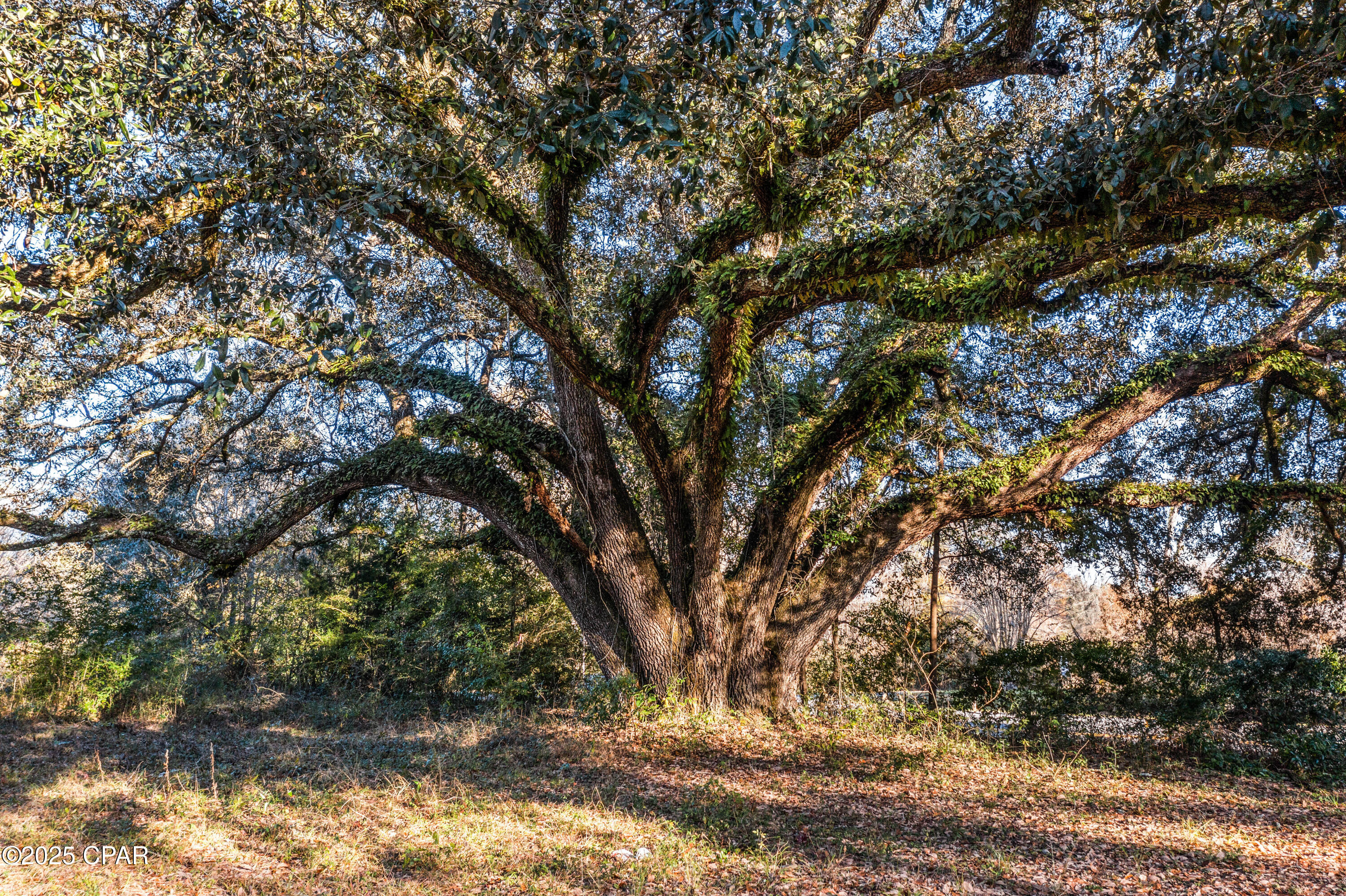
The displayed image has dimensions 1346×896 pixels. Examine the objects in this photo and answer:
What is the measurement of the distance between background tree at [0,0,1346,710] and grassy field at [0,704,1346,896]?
1656 mm

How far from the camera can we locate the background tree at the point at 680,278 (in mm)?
3686

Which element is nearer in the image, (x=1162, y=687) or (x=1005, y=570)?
(x=1162, y=687)

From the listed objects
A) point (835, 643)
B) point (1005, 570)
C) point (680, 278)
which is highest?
point (680, 278)

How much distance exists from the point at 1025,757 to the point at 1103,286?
4827 millimetres

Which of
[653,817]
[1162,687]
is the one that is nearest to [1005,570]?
[1162,687]

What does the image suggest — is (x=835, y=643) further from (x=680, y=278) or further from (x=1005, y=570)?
(x=680, y=278)

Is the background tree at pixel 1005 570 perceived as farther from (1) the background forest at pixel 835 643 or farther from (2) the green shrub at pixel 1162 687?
(2) the green shrub at pixel 1162 687

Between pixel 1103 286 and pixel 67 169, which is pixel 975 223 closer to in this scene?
pixel 1103 286

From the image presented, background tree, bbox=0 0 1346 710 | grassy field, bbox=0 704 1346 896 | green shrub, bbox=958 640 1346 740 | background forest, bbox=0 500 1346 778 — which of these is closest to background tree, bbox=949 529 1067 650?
A: background forest, bbox=0 500 1346 778

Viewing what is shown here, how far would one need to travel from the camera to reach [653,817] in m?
→ 4.95

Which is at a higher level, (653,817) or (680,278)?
(680,278)

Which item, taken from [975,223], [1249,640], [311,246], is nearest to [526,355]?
[311,246]

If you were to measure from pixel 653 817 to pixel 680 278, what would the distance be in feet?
14.9

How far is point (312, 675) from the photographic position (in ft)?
39.9
